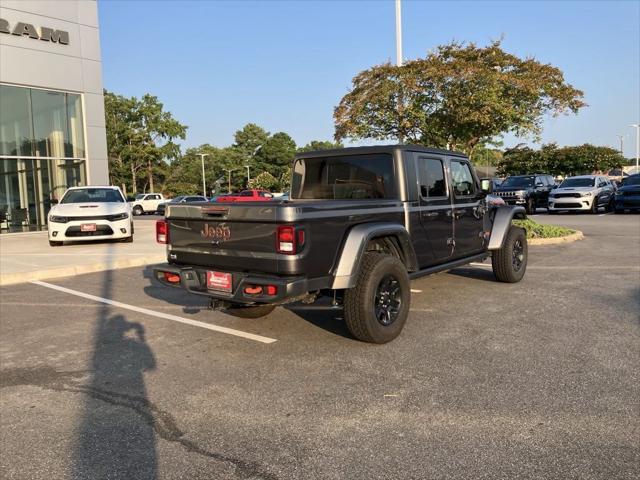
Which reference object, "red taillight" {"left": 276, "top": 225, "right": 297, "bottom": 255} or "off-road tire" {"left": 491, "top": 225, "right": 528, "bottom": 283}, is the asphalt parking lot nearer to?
"off-road tire" {"left": 491, "top": 225, "right": 528, "bottom": 283}

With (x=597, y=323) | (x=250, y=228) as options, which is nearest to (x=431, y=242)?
(x=597, y=323)

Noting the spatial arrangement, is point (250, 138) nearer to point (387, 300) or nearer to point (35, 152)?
point (35, 152)

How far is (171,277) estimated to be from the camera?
504 centimetres

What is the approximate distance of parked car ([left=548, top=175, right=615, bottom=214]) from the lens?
831 inches

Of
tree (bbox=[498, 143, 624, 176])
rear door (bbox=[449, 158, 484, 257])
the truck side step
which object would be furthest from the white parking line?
tree (bbox=[498, 143, 624, 176])

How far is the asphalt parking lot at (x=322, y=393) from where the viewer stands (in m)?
2.85

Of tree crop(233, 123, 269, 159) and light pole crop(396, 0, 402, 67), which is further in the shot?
tree crop(233, 123, 269, 159)

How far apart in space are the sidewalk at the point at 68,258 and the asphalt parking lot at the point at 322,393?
279cm

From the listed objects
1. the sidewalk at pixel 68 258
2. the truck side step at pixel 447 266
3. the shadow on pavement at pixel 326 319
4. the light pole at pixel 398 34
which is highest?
the light pole at pixel 398 34

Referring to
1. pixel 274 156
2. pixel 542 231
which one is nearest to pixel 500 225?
pixel 542 231

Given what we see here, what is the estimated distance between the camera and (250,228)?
4398 mm

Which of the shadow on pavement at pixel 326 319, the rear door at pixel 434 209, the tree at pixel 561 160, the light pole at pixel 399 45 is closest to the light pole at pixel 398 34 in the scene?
the light pole at pixel 399 45

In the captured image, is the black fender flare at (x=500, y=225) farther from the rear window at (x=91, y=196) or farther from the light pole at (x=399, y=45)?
the rear window at (x=91, y=196)

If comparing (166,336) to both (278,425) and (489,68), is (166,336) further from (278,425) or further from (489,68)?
(489,68)
